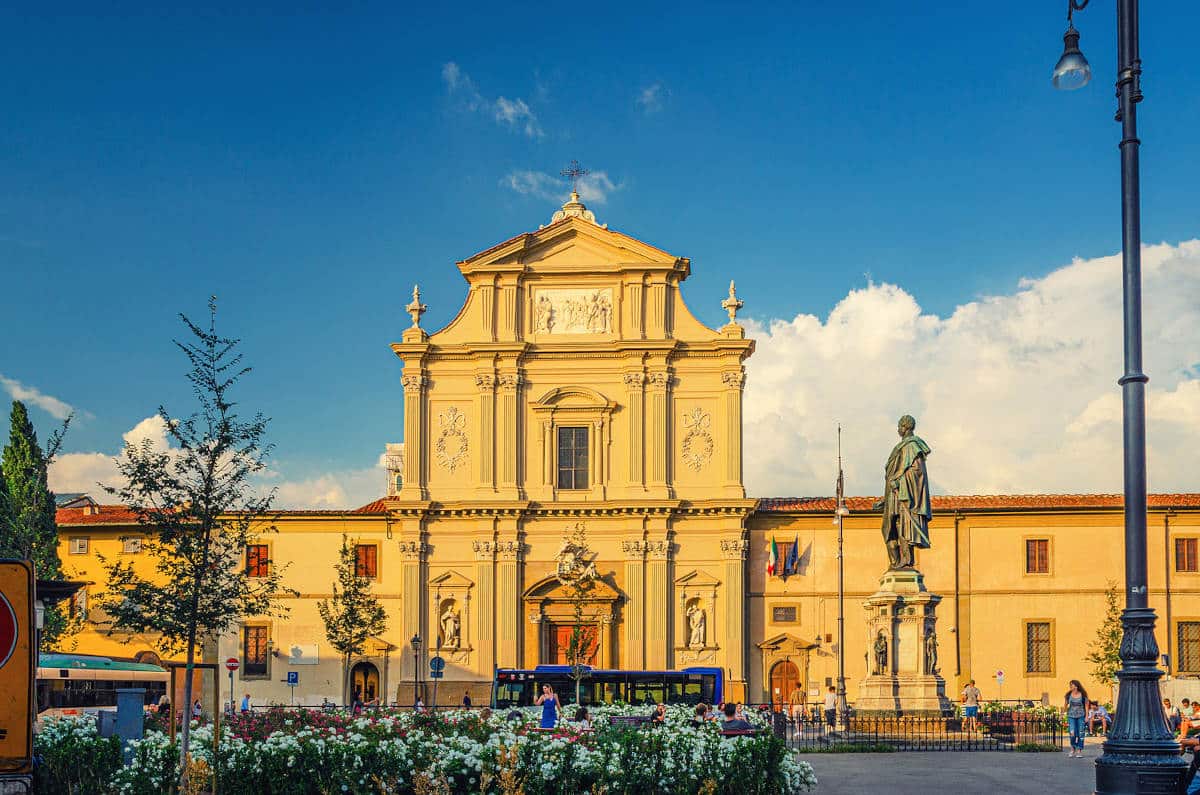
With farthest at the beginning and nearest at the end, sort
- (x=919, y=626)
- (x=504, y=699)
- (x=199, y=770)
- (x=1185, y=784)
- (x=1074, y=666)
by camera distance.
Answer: (x=1074, y=666) → (x=504, y=699) → (x=919, y=626) → (x=199, y=770) → (x=1185, y=784)

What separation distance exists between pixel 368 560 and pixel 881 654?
29.1 meters

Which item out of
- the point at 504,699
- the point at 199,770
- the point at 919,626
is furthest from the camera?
the point at 504,699

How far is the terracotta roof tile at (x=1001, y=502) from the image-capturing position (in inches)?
2078

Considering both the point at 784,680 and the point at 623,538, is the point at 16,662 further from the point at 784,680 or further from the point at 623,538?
the point at 784,680

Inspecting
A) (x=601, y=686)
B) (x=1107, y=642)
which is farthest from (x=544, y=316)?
(x=1107, y=642)

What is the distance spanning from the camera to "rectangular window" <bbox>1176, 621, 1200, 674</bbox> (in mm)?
51812

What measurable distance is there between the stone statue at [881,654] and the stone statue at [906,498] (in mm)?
1638

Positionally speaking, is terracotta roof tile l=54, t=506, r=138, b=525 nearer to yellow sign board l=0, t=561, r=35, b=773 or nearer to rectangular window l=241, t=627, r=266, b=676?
rectangular window l=241, t=627, r=266, b=676

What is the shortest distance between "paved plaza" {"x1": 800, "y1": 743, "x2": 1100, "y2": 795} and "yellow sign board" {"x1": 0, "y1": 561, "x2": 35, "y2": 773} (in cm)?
1343

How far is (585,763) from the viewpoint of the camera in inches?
650

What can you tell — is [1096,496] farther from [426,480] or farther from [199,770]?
[199,770]

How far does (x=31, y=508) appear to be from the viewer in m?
45.6

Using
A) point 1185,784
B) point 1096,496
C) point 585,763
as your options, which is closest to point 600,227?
point 1096,496

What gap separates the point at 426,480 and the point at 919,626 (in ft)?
91.5
